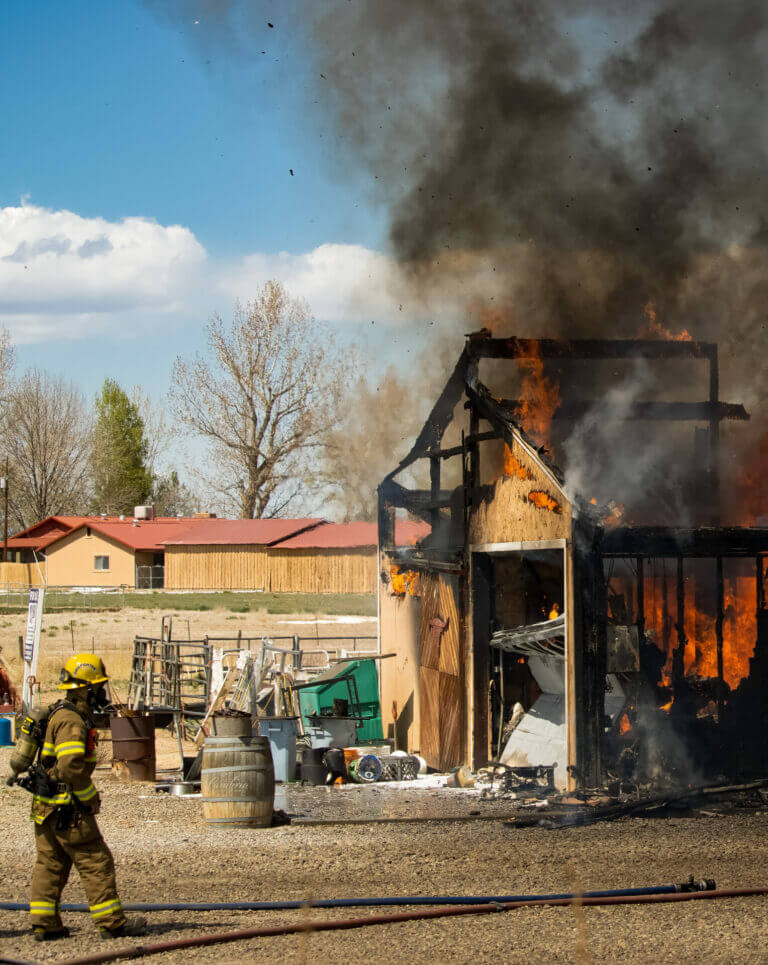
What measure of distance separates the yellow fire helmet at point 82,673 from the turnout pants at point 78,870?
2.79 ft

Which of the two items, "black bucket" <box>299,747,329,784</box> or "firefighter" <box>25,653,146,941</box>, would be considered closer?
"firefighter" <box>25,653,146,941</box>

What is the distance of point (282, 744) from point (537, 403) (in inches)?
226

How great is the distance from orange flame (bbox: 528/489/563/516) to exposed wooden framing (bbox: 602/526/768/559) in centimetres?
68

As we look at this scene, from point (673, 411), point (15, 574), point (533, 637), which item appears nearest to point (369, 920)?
point (533, 637)

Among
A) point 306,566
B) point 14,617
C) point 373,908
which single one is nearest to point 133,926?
point 373,908

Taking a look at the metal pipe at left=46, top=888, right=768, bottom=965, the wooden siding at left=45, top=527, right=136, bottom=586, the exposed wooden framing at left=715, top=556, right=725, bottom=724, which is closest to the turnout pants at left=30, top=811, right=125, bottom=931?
the metal pipe at left=46, top=888, right=768, bottom=965

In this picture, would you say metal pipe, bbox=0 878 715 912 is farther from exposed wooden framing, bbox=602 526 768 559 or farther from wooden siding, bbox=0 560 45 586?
wooden siding, bbox=0 560 45 586

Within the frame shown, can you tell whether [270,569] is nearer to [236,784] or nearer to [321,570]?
[321,570]

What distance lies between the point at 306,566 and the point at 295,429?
7.89 metres

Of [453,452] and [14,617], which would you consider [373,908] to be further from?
[14,617]

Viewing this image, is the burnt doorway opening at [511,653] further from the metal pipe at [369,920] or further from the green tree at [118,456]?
the green tree at [118,456]

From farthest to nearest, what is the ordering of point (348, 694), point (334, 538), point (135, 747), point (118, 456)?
point (118, 456), point (334, 538), point (348, 694), point (135, 747)

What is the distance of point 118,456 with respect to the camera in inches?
3282

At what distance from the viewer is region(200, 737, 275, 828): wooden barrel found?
1141cm
